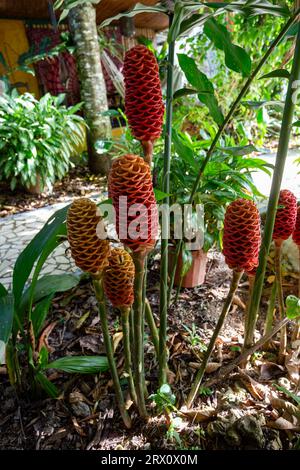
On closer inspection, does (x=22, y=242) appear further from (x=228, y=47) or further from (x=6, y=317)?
(x=228, y=47)

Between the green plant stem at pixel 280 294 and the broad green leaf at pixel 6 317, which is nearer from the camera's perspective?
the broad green leaf at pixel 6 317

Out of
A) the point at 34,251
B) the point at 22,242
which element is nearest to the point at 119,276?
the point at 34,251

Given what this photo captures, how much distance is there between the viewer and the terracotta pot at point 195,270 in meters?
1.91

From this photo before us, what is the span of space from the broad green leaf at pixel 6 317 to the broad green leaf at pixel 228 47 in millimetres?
913

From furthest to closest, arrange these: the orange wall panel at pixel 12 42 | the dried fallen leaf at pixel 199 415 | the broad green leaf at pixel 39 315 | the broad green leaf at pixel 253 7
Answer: the orange wall panel at pixel 12 42 < the broad green leaf at pixel 39 315 < the dried fallen leaf at pixel 199 415 < the broad green leaf at pixel 253 7

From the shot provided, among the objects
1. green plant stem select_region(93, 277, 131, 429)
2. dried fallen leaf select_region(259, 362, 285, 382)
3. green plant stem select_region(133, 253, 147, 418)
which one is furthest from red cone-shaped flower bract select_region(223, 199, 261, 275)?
dried fallen leaf select_region(259, 362, 285, 382)

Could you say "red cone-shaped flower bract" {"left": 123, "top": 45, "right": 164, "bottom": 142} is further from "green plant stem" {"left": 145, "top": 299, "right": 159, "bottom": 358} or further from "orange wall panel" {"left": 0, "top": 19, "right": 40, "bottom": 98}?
"orange wall panel" {"left": 0, "top": 19, "right": 40, "bottom": 98}

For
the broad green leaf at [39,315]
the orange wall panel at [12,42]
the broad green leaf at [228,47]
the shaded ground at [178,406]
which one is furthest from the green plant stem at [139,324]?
the orange wall panel at [12,42]

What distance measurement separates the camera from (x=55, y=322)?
1748 millimetres

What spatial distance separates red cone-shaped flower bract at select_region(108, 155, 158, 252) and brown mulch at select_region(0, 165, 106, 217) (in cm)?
329

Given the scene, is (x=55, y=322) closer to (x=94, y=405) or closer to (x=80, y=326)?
(x=80, y=326)

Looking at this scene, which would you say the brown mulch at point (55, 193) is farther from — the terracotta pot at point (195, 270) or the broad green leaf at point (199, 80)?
the broad green leaf at point (199, 80)

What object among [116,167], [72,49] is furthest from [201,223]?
[72,49]

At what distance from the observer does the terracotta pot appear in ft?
6.25
